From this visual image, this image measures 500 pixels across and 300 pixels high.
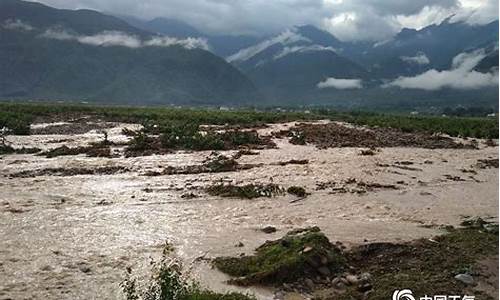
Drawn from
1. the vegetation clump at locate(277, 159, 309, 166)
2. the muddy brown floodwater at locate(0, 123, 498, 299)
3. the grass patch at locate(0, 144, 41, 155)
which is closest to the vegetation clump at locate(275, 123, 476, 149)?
the vegetation clump at locate(277, 159, 309, 166)

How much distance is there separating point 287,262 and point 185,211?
7.24 metres

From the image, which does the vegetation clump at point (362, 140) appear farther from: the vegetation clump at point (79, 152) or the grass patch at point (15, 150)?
the grass patch at point (15, 150)

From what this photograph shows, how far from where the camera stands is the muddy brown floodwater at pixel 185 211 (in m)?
12.6

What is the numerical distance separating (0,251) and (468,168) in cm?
2374

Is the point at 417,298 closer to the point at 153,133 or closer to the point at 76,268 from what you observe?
the point at 76,268

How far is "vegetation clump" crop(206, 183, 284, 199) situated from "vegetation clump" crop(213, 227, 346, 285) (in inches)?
286

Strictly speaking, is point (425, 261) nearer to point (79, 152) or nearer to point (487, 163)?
point (487, 163)

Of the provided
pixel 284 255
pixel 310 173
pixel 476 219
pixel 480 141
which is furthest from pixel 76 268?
pixel 480 141

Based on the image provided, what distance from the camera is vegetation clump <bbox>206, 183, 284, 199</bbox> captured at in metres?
20.6

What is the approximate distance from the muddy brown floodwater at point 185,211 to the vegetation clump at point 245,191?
0.50m

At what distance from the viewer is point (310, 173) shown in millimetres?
25828

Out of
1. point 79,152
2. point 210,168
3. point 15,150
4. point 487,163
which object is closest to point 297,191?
point 210,168

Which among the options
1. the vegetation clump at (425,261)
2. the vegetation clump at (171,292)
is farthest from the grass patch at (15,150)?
the vegetation clump at (425,261)

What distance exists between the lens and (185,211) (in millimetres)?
18438
